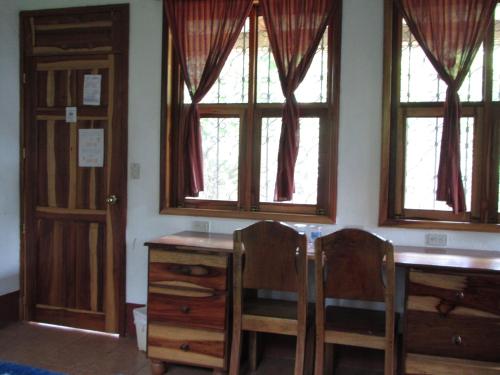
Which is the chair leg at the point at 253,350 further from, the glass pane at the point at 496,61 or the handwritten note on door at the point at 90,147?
the glass pane at the point at 496,61

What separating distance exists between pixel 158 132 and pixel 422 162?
175 cm

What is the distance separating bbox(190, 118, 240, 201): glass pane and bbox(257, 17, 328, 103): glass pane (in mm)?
290

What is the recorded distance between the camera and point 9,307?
3.39 meters

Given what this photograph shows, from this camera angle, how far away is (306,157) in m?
2.95

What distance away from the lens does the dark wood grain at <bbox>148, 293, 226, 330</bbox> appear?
2.50m

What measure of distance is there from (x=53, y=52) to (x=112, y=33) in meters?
0.49

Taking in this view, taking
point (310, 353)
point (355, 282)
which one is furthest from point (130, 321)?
point (355, 282)

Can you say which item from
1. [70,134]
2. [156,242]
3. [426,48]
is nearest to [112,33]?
[70,134]

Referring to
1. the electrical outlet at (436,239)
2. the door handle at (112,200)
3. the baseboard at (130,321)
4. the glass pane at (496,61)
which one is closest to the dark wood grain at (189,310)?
the baseboard at (130,321)

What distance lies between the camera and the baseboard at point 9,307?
335cm

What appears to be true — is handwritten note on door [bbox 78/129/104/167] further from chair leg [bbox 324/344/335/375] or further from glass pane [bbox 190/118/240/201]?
chair leg [bbox 324/344/335/375]

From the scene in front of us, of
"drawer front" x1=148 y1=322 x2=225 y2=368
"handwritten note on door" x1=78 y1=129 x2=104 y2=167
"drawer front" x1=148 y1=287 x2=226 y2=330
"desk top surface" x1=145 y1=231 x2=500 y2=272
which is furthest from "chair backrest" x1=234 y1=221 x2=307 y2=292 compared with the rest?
"handwritten note on door" x1=78 y1=129 x2=104 y2=167

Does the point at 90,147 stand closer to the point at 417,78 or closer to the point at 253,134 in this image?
the point at 253,134

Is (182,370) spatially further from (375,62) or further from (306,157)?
(375,62)
